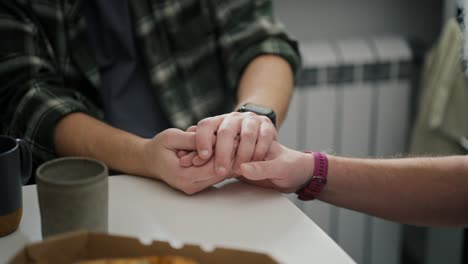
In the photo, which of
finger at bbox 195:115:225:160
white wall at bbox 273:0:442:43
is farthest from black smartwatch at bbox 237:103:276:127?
white wall at bbox 273:0:442:43

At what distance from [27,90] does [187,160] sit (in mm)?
397

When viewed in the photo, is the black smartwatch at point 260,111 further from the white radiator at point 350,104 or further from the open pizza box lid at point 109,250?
the white radiator at point 350,104

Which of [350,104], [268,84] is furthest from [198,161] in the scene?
[350,104]

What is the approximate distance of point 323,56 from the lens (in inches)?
76.7

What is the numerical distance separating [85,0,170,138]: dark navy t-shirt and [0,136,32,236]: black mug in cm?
47

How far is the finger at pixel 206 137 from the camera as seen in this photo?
1.00 meters

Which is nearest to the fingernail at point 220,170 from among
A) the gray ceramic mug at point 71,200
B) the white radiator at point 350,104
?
the gray ceramic mug at point 71,200

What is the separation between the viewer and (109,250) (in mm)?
664

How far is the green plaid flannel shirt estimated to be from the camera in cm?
121

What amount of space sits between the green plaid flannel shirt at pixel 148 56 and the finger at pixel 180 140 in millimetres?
273

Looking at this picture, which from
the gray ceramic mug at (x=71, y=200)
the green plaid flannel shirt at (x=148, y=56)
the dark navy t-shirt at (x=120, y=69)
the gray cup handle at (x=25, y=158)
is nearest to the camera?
the gray ceramic mug at (x=71, y=200)

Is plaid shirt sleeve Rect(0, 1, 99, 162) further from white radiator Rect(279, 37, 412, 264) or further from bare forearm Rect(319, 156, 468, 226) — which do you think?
white radiator Rect(279, 37, 412, 264)

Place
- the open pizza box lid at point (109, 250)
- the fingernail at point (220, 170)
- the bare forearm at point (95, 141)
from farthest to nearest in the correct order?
the bare forearm at point (95, 141)
the fingernail at point (220, 170)
the open pizza box lid at point (109, 250)

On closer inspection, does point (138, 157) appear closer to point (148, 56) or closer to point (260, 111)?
point (260, 111)
